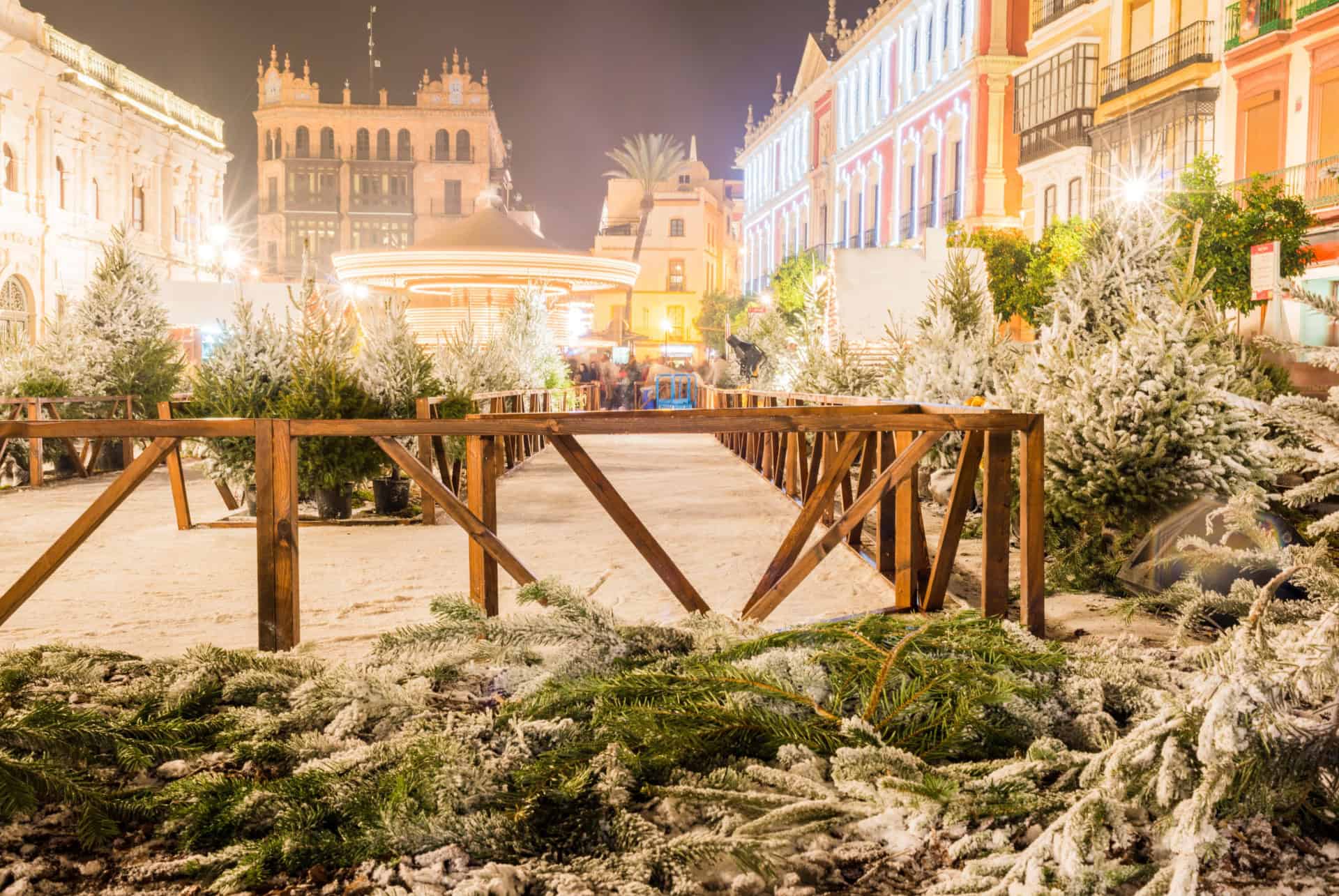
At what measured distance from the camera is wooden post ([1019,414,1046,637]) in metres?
4.64

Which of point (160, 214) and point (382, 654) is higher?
point (160, 214)

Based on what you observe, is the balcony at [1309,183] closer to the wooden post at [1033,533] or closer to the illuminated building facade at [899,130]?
the illuminated building facade at [899,130]

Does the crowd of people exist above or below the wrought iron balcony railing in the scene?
below

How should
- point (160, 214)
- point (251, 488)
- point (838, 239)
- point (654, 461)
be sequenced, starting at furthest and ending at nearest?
1. point (838, 239)
2. point (160, 214)
3. point (654, 461)
4. point (251, 488)

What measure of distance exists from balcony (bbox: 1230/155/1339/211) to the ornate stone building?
63374 millimetres

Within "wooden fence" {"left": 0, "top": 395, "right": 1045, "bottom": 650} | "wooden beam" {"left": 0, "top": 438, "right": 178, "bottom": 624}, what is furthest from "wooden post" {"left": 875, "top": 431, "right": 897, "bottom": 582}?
"wooden beam" {"left": 0, "top": 438, "right": 178, "bottom": 624}

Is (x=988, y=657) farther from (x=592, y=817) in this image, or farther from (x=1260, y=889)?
(x=592, y=817)

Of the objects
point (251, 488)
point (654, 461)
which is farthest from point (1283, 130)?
point (251, 488)

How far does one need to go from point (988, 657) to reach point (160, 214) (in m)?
44.4

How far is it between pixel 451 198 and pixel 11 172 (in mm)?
49728

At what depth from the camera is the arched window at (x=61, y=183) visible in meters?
33.9

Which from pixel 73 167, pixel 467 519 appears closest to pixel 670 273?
pixel 73 167

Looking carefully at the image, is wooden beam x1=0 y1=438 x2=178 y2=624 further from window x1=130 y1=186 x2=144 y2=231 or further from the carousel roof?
window x1=130 y1=186 x2=144 y2=231

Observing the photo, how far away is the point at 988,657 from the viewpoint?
3.31 metres
